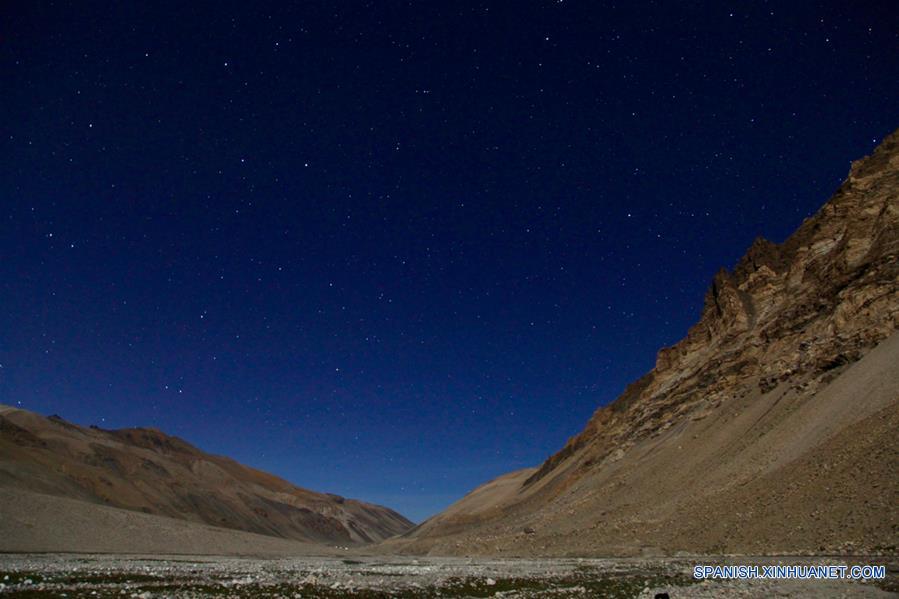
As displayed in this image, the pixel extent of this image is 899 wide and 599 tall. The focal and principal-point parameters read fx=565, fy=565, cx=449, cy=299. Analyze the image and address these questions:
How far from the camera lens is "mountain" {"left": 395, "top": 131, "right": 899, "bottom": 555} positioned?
3544cm

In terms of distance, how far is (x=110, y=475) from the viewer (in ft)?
430

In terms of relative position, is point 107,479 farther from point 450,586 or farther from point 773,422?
point 773,422

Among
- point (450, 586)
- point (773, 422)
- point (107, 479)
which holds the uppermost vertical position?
point (773, 422)

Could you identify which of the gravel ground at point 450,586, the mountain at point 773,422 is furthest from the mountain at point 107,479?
the mountain at point 773,422

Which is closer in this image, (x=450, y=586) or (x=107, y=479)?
(x=450, y=586)

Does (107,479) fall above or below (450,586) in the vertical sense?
above

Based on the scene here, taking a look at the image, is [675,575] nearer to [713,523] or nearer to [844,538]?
[844,538]

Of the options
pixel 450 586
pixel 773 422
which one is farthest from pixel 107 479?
pixel 773 422

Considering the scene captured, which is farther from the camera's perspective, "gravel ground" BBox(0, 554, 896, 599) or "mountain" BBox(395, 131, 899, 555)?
"mountain" BBox(395, 131, 899, 555)

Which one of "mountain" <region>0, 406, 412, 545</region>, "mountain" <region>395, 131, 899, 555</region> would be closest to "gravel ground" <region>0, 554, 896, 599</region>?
"mountain" <region>395, 131, 899, 555</region>

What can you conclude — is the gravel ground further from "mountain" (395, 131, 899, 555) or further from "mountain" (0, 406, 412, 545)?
"mountain" (0, 406, 412, 545)

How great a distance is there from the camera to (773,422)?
54.0 meters

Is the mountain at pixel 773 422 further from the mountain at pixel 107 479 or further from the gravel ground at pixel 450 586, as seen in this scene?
the mountain at pixel 107 479

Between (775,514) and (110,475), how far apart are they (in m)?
140
